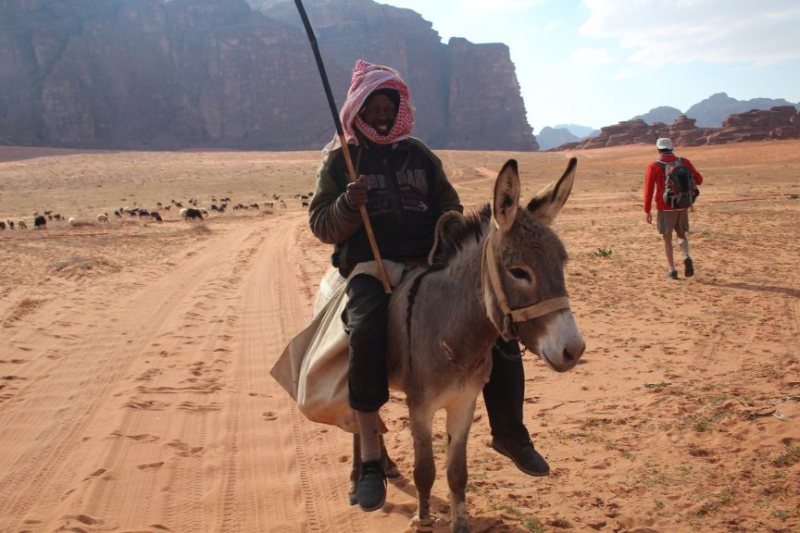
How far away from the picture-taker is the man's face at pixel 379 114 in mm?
4039

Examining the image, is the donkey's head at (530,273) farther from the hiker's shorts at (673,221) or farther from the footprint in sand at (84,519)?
the hiker's shorts at (673,221)

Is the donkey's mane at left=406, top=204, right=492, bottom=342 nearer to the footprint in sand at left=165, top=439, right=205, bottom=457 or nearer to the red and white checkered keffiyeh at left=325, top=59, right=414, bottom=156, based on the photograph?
→ the red and white checkered keffiyeh at left=325, top=59, right=414, bottom=156

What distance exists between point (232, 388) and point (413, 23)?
608ft

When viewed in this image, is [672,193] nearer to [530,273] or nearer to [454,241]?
[454,241]

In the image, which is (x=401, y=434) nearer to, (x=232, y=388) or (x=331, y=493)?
(x=331, y=493)

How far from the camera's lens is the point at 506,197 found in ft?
9.58

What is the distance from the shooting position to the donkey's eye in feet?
9.68

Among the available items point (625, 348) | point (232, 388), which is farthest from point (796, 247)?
point (232, 388)

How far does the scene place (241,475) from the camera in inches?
197

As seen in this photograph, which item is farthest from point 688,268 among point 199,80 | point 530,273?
point 199,80

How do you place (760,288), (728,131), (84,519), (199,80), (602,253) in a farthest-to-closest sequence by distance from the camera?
1. (199,80)
2. (728,131)
3. (602,253)
4. (760,288)
5. (84,519)

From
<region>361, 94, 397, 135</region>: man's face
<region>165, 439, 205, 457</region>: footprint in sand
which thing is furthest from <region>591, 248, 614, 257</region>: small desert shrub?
<region>361, 94, 397, 135</region>: man's face

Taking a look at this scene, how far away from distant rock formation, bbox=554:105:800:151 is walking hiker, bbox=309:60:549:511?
93.9m

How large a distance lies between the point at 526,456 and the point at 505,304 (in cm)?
144
